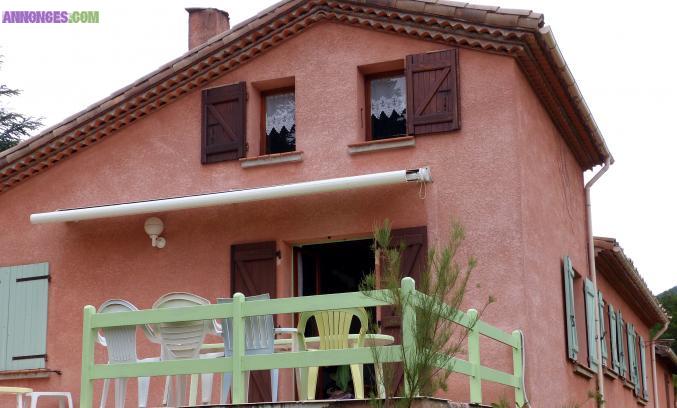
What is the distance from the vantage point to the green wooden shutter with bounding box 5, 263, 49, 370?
630 inches

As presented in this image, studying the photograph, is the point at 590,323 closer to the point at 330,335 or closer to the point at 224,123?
the point at 224,123

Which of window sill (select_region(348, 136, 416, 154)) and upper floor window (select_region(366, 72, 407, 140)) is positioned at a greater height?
upper floor window (select_region(366, 72, 407, 140))

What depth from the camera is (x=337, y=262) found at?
1538cm

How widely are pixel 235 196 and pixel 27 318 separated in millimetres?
4238

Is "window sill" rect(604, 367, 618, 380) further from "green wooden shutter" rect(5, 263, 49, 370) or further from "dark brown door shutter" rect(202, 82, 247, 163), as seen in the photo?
"green wooden shutter" rect(5, 263, 49, 370)

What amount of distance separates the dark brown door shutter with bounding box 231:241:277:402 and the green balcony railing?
12.3ft

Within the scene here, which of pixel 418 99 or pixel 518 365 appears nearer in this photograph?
pixel 518 365

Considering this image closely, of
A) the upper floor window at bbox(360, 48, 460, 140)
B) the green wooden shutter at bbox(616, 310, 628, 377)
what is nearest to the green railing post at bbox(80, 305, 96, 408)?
the upper floor window at bbox(360, 48, 460, 140)

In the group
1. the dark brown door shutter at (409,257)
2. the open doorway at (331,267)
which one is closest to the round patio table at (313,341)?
the dark brown door shutter at (409,257)

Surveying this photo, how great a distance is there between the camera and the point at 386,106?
602 inches

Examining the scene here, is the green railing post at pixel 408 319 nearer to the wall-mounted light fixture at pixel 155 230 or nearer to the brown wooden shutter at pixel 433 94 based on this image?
the brown wooden shutter at pixel 433 94

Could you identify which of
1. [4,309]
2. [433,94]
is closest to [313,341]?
[433,94]

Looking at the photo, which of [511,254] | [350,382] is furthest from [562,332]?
[350,382]

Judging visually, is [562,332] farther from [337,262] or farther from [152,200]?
[152,200]
